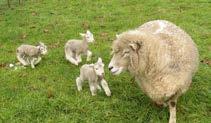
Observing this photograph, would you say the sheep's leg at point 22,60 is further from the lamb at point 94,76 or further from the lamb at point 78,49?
the lamb at point 94,76

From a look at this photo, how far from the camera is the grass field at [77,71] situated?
8578 millimetres

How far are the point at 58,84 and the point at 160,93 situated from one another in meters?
2.65

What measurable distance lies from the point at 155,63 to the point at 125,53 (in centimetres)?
51

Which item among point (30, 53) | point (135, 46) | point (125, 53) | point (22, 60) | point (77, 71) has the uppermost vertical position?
point (135, 46)

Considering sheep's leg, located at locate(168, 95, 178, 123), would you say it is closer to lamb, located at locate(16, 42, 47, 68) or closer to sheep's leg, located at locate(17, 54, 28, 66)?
lamb, located at locate(16, 42, 47, 68)

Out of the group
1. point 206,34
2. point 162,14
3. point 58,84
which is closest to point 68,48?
point 58,84

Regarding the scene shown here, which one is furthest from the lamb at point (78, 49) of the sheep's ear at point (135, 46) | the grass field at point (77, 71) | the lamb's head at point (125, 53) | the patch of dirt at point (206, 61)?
the sheep's ear at point (135, 46)

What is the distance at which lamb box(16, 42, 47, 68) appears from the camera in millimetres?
10680

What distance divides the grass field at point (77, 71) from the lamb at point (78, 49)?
190 millimetres

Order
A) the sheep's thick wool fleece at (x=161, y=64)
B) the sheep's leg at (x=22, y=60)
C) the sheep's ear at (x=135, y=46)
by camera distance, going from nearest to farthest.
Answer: the sheep's ear at (x=135, y=46)
the sheep's thick wool fleece at (x=161, y=64)
the sheep's leg at (x=22, y=60)

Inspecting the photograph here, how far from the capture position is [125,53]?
768 cm

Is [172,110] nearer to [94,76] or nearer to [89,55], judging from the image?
[94,76]

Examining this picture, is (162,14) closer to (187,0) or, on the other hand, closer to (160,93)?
(187,0)

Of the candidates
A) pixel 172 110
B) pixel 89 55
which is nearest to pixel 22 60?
pixel 89 55
